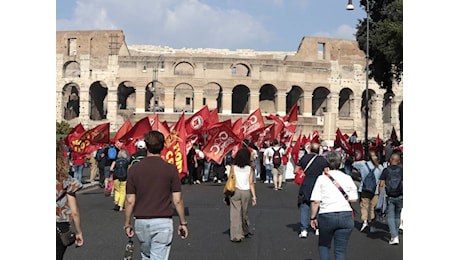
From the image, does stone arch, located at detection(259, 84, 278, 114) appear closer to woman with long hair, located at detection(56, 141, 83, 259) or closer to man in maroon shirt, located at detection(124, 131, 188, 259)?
man in maroon shirt, located at detection(124, 131, 188, 259)

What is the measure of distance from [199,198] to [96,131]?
4.25 m

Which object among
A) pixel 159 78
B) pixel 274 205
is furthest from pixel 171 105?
pixel 274 205

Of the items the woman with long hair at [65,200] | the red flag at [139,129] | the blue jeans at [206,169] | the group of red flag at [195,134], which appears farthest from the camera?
the blue jeans at [206,169]

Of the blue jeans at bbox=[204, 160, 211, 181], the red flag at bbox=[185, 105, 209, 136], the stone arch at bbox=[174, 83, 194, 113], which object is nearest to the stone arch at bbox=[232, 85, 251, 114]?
the stone arch at bbox=[174, 83, 194, 113]

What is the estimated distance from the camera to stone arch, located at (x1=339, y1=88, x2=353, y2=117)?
53.9 meters

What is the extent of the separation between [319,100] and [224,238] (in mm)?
47248

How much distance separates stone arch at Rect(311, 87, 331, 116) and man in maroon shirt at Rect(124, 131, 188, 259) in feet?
161

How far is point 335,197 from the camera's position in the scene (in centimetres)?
565

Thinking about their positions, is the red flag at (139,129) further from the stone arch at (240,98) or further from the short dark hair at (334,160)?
the stone arch at (240,98)

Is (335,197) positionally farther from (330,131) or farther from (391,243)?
(330,131)

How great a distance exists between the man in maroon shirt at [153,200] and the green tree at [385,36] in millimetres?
16706

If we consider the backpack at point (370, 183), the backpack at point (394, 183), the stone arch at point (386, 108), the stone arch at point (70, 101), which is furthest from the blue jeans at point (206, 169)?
the stone arch at point (386, 108)

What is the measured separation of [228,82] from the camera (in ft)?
161

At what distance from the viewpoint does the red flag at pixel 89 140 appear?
16.6 meters
